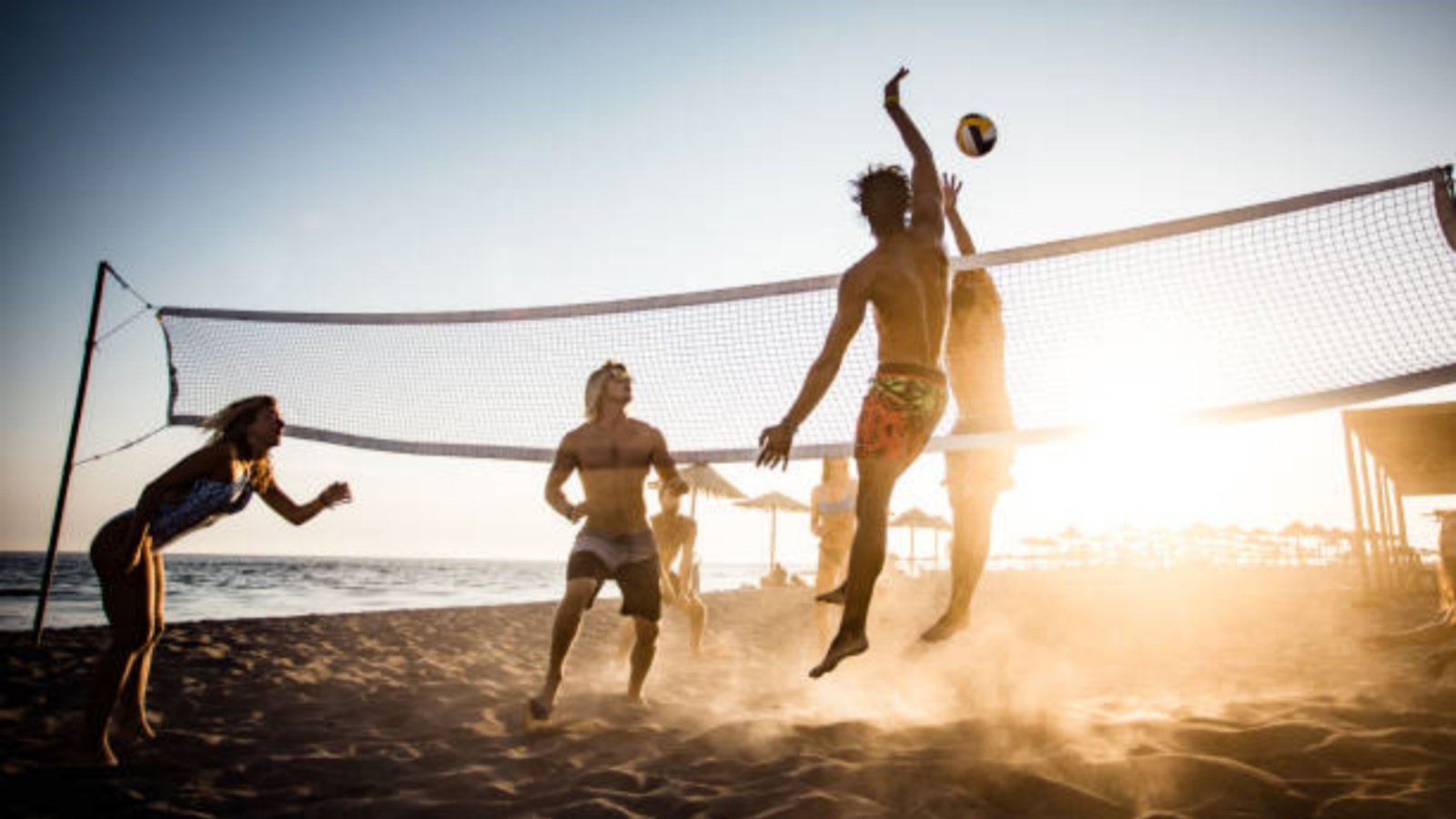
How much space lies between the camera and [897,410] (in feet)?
10.5

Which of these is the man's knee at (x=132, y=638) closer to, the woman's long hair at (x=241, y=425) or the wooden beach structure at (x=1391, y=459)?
the woman's long hair at (x=241, y=425)

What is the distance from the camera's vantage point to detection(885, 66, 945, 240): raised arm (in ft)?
11.4

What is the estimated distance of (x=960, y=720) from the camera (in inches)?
152

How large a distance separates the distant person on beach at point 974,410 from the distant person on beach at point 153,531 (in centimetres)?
361

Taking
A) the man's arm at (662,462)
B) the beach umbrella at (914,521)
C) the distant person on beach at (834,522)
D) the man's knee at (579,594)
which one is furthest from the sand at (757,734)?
the beach umbrella at (914,521)

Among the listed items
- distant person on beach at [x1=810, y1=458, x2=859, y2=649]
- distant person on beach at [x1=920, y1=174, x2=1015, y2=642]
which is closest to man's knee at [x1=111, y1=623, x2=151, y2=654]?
distant person on beach at [x1=920, y1=174, x2=1015, y2=642]

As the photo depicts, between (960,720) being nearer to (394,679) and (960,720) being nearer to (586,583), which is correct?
(586,583)

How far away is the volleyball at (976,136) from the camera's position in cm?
477

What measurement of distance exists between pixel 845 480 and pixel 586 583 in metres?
3.63

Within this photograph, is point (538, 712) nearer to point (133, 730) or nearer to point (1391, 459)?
point (133, 730)

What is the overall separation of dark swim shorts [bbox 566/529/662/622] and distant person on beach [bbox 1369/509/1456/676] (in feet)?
12.8

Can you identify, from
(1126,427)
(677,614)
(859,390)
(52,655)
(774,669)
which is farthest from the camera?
(677,614)

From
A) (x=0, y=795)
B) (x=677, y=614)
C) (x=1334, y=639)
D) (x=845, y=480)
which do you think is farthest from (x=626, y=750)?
(x=677, y=614)

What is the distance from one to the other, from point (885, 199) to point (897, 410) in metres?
1.05
